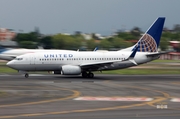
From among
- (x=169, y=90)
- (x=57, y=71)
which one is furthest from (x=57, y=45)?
(x=169, y=90)

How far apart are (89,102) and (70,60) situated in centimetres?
2158

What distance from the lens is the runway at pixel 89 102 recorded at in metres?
20.7

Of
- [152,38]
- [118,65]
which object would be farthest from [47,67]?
[152,38]

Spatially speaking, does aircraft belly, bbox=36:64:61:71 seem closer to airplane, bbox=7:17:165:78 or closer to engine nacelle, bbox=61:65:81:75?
airplane, bbox=7:17:165:78

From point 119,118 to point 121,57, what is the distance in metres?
28.3

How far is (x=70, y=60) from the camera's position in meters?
47.0

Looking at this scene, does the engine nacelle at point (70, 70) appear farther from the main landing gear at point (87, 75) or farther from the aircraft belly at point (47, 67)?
the main landing gear at point (87, 75)

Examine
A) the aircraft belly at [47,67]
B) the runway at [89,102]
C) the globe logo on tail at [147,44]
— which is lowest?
the runway at [89,102]

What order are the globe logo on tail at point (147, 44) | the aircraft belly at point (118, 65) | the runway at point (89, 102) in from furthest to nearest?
1. the globe logo on tail at point (147, 44)
2. the aircraft belly at point (118, 65)
3. the runway at point (89, 102)

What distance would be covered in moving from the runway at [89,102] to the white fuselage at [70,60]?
31.0 ft

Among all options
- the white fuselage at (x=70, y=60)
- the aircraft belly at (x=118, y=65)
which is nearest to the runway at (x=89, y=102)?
the white fuselage at (x=70, y=60)

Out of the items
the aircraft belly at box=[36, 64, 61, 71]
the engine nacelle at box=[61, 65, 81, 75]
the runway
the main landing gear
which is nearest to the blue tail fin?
the main landing gear

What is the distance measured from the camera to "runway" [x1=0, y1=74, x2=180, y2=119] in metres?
20.7

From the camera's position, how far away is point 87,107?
23.3 meters
